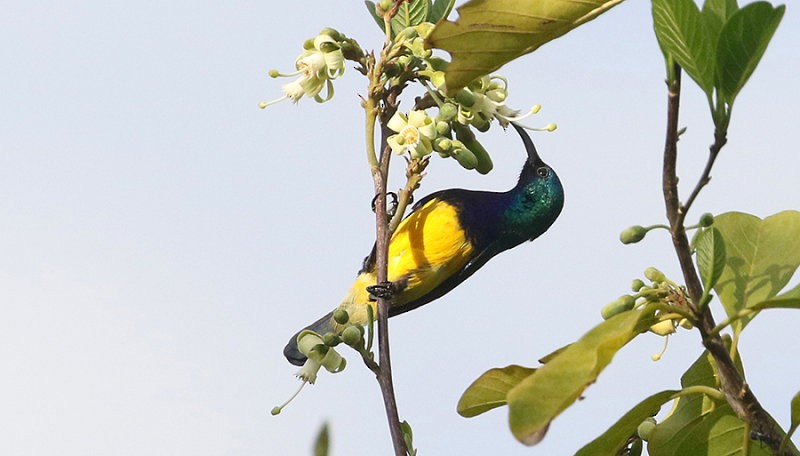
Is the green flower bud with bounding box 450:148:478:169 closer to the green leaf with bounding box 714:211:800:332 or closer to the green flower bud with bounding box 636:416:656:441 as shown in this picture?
the green leaf with bounding box 714:211:800:332

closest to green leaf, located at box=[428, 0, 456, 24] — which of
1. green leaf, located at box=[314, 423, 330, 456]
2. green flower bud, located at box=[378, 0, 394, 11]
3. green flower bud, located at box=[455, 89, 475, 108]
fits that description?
green flower bud, located at box=[378, 0, 394, 11]

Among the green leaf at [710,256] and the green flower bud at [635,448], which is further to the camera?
the green flower bud at [635,448]

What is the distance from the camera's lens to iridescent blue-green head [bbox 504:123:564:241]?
5.05 metres

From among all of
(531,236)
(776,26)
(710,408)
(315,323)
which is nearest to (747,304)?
(710,408)

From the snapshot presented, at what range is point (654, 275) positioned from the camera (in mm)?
1977

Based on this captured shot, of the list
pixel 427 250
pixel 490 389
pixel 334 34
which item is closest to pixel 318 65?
pixel 334 34

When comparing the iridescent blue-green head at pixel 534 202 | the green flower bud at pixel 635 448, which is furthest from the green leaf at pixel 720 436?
the iridescent blue-green head at pixel 534 202

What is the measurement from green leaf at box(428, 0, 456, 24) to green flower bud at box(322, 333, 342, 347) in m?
0.85

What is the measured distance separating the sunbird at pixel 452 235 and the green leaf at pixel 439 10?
167 centimetres

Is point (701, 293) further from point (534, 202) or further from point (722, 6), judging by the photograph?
point (534, 202)

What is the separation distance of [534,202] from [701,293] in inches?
131

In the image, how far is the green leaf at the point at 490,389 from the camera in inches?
84.4

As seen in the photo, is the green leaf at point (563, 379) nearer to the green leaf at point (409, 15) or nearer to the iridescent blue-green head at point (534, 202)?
the green leaf at point (409, 15)

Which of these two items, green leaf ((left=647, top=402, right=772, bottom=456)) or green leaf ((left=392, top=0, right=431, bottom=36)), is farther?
green leaf ((left=392, top=0, right=431, bottom=36))
